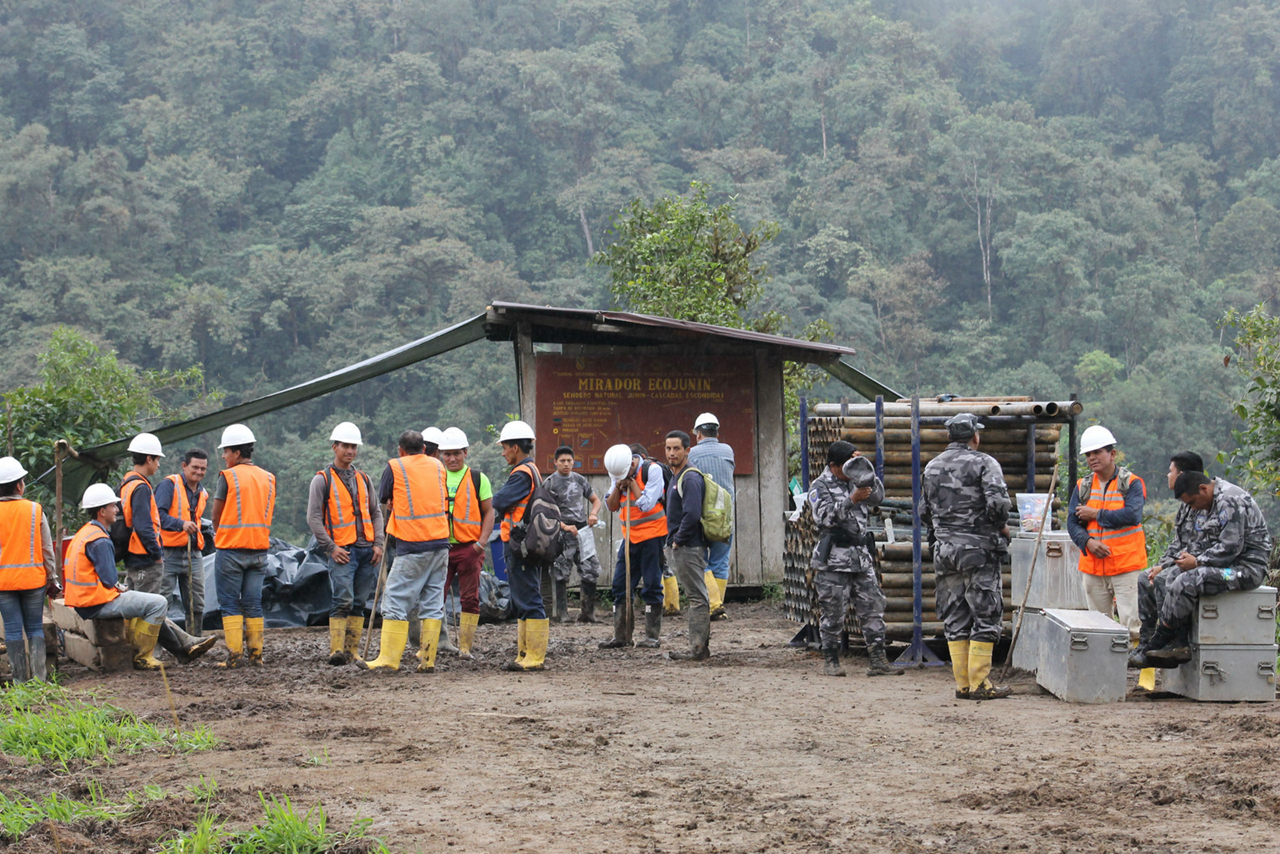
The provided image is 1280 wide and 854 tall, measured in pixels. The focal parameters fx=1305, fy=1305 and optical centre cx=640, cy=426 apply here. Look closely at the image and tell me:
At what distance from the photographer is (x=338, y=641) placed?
10.1m

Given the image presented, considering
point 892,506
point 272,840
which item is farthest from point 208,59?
point 272,840

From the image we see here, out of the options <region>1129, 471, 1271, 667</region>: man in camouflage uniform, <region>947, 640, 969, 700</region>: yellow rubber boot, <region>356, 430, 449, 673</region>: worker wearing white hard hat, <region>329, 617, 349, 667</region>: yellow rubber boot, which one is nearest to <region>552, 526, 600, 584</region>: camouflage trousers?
<region>329, 617, 349, 667</region>: yellow rubber boot

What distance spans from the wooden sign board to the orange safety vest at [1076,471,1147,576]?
6.22m

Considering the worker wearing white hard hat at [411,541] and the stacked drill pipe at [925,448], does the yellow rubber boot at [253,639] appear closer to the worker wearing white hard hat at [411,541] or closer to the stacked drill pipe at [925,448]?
the worker wearing white hard hat at [411,541]

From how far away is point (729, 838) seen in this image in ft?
16.9

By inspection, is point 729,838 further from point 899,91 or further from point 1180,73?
point 1180,73

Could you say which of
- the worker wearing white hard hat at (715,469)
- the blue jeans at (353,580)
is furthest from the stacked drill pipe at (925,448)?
the blue jeans at (353,580)

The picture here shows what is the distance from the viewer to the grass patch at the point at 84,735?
22.9 feet

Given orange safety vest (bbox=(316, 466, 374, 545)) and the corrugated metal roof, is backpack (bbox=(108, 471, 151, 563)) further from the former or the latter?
the corrugated metal roof

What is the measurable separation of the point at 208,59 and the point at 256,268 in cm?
1755

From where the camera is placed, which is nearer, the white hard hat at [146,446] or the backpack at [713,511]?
the backpack at [713,511]

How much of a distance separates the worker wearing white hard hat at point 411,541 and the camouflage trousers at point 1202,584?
5051 mm

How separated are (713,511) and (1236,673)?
394 centimetres

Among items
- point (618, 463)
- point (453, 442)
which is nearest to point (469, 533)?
point (453, 442)
